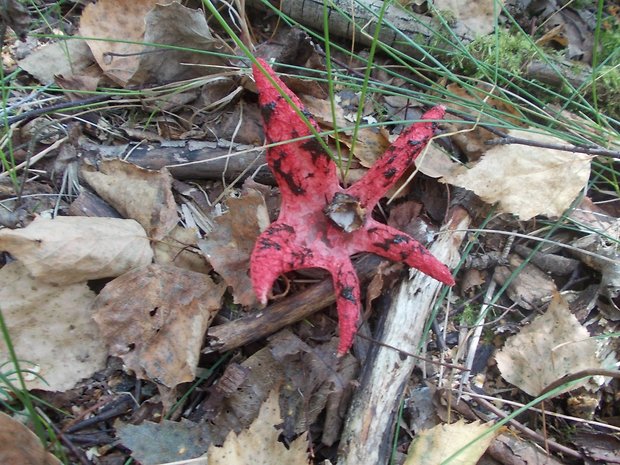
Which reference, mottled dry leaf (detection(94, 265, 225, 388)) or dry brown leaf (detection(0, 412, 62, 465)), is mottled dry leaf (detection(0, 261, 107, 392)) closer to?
mottled dry leaf (detection(94, 265, 225, 388))

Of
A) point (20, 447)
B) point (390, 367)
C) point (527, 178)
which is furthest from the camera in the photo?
point (527, 178)

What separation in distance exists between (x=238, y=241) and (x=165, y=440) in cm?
70

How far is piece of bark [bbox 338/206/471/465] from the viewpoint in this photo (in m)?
1.75

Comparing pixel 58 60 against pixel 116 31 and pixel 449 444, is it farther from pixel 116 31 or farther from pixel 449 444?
pixel 449 444

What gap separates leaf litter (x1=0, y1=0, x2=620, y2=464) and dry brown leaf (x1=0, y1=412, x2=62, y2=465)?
21 centimetres

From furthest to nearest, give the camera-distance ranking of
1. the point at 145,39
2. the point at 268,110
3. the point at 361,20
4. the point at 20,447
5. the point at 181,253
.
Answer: the point at 361,20 → the point at 145,39 → the point at 181,253 → the point at 268,110 → the point at 20,447

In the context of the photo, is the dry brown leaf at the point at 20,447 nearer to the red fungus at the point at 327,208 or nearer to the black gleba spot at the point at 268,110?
the red fungus at the point at 327,208

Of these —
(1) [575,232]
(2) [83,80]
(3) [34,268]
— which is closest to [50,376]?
(3) [34,268]

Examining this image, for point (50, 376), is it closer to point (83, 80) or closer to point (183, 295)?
point (183, 295)

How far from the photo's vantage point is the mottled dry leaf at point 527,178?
83.0 inches

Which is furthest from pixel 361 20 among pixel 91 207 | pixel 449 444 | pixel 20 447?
pixel 20 447

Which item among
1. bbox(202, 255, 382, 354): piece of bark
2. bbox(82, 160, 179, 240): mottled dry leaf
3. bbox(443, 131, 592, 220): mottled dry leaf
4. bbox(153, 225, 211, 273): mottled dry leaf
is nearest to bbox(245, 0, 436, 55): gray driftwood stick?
bbox(443, 131, 592, 220): mottled dry leaf

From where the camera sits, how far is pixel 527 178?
2.16m

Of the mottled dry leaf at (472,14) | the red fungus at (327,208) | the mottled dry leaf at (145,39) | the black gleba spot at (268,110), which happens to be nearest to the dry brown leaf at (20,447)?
the red fungus at (327,208)
